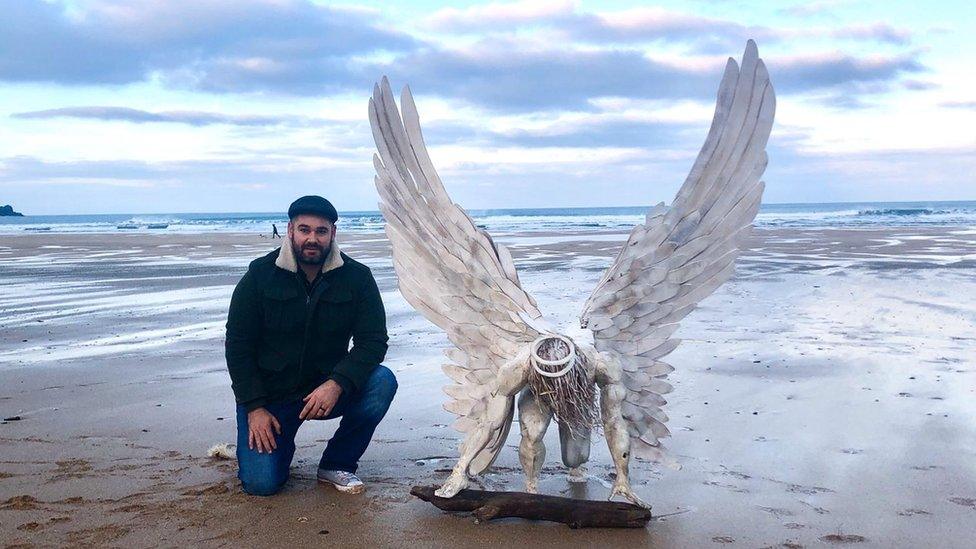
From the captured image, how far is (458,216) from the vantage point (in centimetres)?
493

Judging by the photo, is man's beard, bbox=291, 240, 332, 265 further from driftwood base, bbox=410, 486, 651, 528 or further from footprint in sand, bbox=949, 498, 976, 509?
footprint in sand, bbox=949, 498, 976, 509

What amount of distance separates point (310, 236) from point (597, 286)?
161 cm

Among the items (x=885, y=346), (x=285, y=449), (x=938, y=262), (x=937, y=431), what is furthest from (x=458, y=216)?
(x=938, y=262)

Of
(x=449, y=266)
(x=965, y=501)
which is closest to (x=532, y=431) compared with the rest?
(x=449, y=266)

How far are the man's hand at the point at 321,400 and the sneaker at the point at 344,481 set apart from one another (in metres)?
0.35

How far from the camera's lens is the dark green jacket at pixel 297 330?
192 inches

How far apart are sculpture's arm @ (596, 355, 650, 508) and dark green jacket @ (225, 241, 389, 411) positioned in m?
1.40

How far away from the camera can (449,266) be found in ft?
16.1

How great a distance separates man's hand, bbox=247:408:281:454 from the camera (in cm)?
473

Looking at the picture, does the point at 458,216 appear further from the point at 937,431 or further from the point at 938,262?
the point at 938,262

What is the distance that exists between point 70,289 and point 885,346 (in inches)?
522

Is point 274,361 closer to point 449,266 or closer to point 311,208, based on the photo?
point 311,208

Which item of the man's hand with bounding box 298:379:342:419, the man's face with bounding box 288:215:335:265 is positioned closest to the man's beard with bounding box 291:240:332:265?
the man's face with bounding box 288:215:335:265

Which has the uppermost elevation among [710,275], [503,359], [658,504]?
[710,275]
